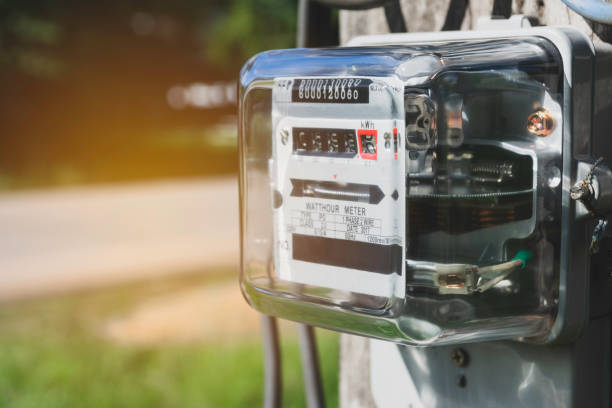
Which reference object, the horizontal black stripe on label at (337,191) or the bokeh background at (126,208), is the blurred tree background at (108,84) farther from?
the horizontal black stripe on label at (337,191)

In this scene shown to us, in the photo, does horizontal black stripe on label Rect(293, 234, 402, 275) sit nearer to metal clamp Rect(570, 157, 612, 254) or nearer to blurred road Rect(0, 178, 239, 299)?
metal clamp Rect(570, 157, 612, 254)

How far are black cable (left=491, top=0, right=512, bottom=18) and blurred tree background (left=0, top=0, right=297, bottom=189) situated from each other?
7519 mm

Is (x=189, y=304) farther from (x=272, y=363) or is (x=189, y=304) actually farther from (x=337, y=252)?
(x=337, y=252)

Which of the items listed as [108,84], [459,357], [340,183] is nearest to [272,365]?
[459,357]

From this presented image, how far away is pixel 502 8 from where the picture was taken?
3.06 feet

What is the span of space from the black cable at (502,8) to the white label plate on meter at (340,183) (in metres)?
0.22

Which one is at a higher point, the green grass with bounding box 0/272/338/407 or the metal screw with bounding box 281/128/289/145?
the metal screw with bounding box 281/128/289/145

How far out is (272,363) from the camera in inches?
48.8

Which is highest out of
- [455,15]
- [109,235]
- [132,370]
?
[455,15]

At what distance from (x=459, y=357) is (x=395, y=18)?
1.52 ft

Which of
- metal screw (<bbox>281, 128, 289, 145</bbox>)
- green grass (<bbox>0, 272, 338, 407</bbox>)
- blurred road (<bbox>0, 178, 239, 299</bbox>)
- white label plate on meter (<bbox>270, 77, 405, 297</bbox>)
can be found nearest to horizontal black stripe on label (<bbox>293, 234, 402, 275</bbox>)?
white label plate on meter (<bbox>270, 77, 405, 297</bbox>)

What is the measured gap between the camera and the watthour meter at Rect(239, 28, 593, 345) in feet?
2.61

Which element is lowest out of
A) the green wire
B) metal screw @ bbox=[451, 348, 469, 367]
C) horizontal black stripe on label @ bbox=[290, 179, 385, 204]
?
metal screw @ bbox=[451, 348, 469, 367]

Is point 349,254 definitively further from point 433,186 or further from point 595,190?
Result: point 595,190
